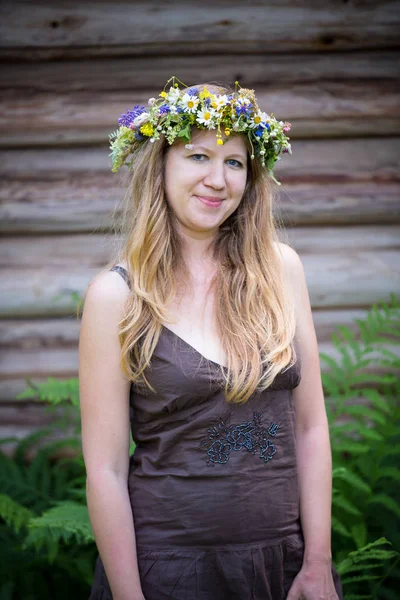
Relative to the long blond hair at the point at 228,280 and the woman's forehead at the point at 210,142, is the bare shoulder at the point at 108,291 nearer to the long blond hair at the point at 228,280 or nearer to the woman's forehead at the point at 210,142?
the long blond hair at the point at 228,280

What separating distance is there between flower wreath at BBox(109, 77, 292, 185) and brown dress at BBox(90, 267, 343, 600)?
64 cm

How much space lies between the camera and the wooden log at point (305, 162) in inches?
153

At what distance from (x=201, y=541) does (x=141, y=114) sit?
1.35m

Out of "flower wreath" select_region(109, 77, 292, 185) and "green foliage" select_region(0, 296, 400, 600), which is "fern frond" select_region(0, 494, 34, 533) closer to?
"green foliage" select_region(0, 296, 400, 600)

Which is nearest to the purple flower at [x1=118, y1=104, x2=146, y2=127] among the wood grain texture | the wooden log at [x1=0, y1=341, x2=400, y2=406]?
the wood grain texture

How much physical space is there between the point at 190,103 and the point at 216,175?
0.24 m

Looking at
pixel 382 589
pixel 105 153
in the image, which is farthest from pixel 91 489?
pixel 105 153

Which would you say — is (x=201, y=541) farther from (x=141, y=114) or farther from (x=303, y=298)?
(x=141, y=114)

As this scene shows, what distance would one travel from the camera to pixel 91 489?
1.95 meters

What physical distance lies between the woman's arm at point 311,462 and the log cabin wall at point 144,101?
1772 mm

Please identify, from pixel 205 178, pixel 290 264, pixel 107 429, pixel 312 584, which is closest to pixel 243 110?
pixel 205 178

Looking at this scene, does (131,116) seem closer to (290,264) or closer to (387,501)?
(290,264)

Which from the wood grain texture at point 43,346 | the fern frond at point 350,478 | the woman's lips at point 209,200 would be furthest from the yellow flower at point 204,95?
the wood grain texture at point 43,346

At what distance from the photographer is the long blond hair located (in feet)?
6.29
